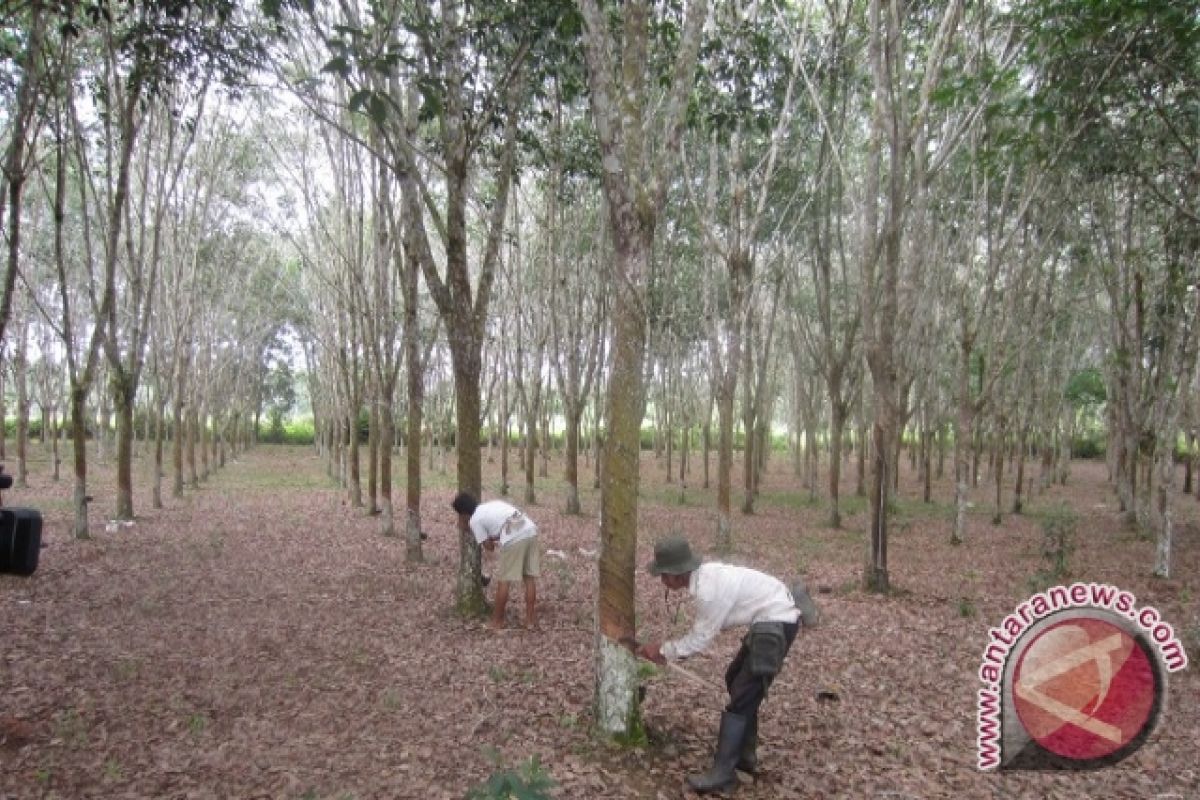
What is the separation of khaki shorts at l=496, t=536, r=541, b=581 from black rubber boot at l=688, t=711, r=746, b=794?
10.6ft

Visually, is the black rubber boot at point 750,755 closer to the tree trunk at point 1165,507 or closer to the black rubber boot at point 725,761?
the black rubber boot at point 725,761

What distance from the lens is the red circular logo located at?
3.66m

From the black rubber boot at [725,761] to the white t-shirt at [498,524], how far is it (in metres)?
3.24

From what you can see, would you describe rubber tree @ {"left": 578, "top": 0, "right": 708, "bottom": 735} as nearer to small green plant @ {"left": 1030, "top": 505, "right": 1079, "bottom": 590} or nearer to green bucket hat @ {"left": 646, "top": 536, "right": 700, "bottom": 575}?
green bucket hat @ {"left": 646, "top": 536, "right": 700, "bottom": 575}

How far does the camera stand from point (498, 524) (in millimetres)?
6953

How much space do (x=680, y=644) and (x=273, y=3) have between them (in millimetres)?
5194

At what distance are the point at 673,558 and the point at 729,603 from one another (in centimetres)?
41

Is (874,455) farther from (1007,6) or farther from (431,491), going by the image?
(431,491)

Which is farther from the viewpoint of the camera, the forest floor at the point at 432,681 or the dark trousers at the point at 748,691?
the forest floor at the point at 432,681

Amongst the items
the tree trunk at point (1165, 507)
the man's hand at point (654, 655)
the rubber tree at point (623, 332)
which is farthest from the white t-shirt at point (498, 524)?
the tree trunk at point (1165, 507)

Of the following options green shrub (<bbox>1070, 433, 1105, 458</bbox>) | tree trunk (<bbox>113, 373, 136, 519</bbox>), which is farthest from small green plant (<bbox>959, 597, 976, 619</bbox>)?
green shrub (<bbox>1070, 433, 1105, 458</bbox>)

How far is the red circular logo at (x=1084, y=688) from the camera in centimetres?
366

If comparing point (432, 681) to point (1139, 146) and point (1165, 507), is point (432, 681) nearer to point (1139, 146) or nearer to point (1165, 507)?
point (1165, 507)

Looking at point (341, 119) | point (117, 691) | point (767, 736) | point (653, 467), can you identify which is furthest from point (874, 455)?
point (653, 467)
